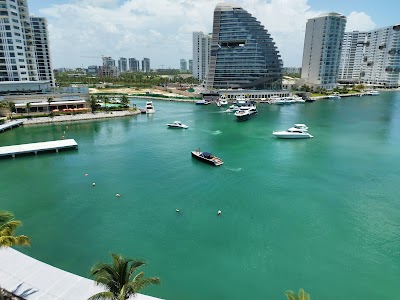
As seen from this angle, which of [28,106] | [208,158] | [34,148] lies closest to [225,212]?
[208,158]

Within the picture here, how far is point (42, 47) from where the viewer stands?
115875 millimetres

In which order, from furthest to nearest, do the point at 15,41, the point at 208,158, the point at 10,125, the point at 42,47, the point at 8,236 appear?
the point at 42,47
the point at 15,41
the point at 10,125
the point at 208,158
the point at 8,236

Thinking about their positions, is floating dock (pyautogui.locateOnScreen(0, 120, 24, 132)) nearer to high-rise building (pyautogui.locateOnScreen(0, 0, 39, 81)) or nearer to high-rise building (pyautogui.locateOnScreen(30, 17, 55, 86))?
high-rise building (pyautogui.locateOnScreen(0, 0, 39, 81))

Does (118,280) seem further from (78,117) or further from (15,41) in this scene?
(15,41)

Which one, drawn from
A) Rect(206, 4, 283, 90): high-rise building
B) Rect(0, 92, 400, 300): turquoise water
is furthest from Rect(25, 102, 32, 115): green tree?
Rect(206, 4, 283, 90): high-rise building

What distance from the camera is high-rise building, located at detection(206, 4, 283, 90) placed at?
447 ft

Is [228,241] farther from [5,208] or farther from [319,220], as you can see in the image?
[5,208]

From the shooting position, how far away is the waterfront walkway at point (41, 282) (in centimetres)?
1781

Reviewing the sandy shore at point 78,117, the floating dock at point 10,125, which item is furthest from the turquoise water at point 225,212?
the sandy shore at point 78,117

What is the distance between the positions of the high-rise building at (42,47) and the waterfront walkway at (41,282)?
116841 mm

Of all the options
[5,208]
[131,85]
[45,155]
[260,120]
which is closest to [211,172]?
[5,208]

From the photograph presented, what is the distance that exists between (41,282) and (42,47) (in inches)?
4803

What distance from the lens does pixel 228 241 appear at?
26656 mm

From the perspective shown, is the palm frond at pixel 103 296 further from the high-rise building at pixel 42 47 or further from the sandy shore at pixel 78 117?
the high-rise building at pixel 42 47
